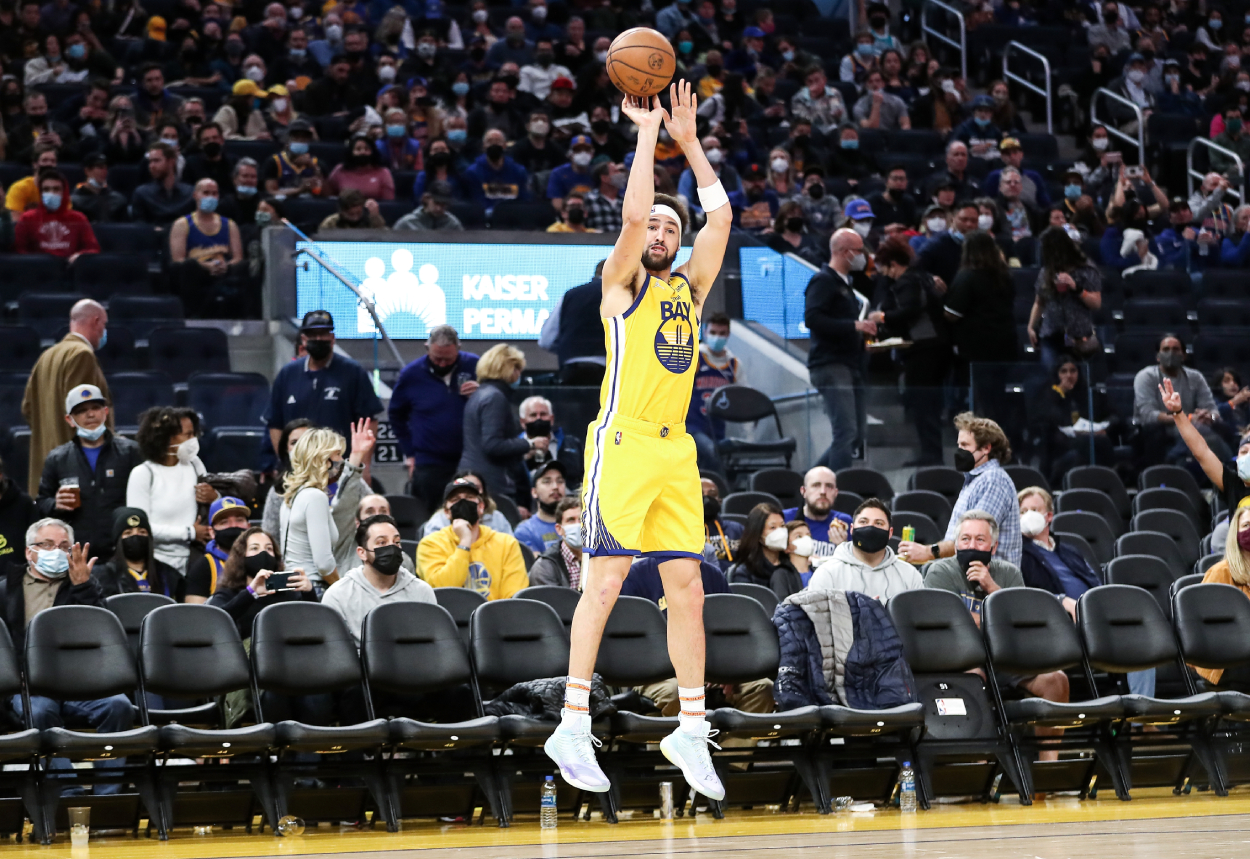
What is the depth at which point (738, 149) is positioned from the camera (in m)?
17.2

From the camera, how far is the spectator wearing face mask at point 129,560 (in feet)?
29.0

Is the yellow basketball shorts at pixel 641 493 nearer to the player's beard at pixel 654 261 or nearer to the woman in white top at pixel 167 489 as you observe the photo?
the player's beard at pixel 654 261

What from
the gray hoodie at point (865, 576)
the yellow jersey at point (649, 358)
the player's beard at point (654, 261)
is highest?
the player's beard at point (654, 261)

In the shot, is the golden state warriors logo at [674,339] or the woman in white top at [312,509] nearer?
the golden state warriors logo at [674,339]

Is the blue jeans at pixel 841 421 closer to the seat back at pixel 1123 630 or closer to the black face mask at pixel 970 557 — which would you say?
the black face mask at pixel 970 557

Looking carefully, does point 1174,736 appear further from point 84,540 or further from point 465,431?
point 84,540

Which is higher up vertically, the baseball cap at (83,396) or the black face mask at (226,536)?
the baseball cap at (83,396)

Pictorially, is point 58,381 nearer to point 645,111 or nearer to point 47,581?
point 47,581

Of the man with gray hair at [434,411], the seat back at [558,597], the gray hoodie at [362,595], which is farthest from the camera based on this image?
the man with gray hair at [434,411]

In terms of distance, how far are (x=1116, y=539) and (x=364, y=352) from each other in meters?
5.64

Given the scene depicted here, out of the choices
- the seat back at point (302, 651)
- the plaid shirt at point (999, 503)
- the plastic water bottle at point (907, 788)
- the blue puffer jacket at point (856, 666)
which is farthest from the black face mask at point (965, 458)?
the seat back at point (302, 651)

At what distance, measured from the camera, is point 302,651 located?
26.0 ft

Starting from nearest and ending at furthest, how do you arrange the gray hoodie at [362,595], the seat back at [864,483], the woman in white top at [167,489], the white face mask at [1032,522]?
the gray hoodie at [362,595] → the woman in white top at [167,489] → the white face mask at [1032,522] → the seat back at [864,483]

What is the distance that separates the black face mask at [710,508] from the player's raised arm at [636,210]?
4244 mm
